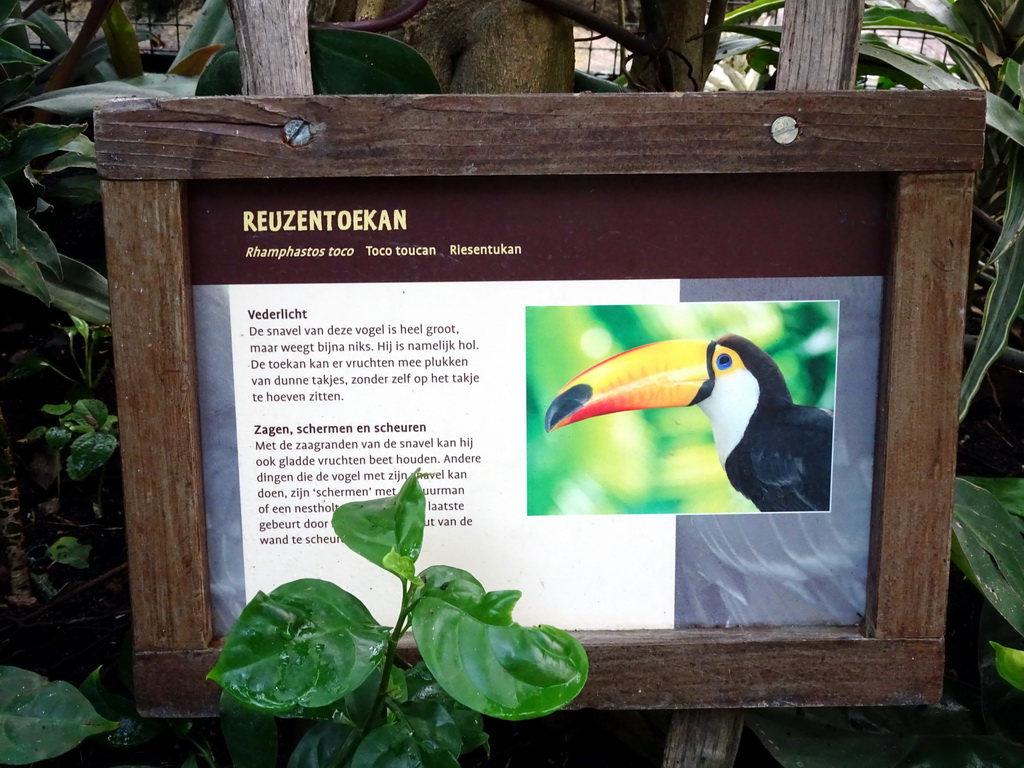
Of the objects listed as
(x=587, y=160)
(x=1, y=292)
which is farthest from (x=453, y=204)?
(x=1, y=292)

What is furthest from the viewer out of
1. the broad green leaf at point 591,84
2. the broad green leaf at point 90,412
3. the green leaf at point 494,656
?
the broad green leaf at point 90,412

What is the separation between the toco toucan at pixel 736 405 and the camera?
2.42 feet

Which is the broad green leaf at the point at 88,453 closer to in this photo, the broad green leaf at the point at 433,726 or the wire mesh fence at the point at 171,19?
the broad green leaf at the point at 433,726

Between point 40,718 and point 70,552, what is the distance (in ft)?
2.25

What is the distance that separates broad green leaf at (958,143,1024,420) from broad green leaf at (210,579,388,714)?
0.55m

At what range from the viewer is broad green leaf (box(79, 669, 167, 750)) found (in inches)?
35.6

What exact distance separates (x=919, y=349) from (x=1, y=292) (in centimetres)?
155

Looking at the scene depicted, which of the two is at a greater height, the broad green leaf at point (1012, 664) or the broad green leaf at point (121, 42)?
the broad green leaf at point (121, 42)

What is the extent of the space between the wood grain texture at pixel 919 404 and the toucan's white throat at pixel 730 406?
102mm

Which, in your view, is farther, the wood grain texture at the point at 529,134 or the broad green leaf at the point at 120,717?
the broad green leaf at the point at 120,717

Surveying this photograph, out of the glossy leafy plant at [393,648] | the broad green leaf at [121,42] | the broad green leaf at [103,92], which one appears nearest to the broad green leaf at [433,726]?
the glossy leafy plant at [393,648]

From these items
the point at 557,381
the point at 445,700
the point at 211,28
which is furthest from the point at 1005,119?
the point at 211,28

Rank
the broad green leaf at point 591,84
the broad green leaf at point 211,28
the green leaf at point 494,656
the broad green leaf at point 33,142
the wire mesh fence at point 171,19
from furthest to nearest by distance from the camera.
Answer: the wire mesh fence at point 171,19, the broad green leaf at point 211,28, the broad green leaf at point 591,84, the broad green leaf at point 33,142, the green leaf at point 494,656

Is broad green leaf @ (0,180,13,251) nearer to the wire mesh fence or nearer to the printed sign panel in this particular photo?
the printed sign panel
